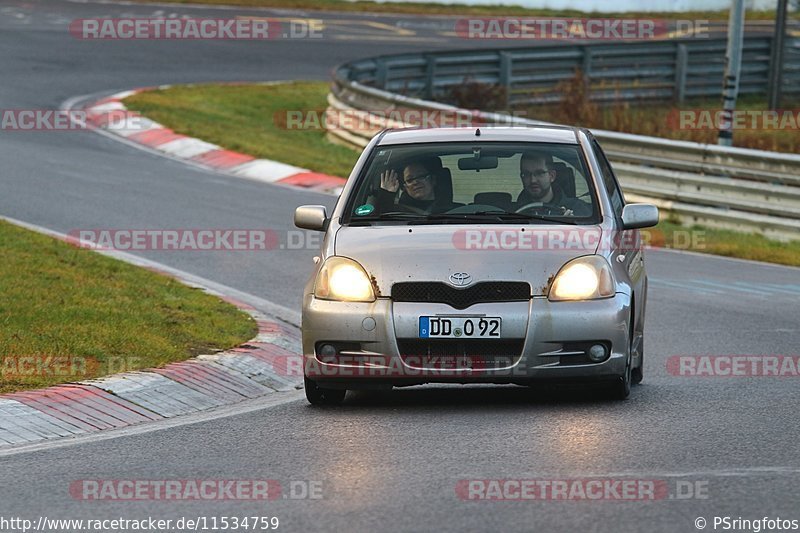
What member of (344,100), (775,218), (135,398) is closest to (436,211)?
(135,398)

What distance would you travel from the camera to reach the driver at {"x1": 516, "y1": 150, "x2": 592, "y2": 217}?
968 cm

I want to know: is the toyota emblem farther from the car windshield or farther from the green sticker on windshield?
the green sticker on windshield

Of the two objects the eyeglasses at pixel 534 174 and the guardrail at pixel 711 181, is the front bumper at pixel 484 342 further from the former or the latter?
the guardrail at pixel 711 181

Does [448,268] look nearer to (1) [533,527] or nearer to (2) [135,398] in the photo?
(2) [135,398]

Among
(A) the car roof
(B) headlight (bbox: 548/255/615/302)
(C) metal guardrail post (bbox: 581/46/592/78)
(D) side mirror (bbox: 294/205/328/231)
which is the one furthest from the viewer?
(C) metal guardrail post (bbox: 581/46/592/78)

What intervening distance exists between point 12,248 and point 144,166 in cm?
799

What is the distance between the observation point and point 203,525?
628 centimetres

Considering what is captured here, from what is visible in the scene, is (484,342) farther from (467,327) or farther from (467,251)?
(467,251)

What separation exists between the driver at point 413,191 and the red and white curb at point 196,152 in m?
11.3

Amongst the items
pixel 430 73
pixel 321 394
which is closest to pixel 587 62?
pixel 430 73

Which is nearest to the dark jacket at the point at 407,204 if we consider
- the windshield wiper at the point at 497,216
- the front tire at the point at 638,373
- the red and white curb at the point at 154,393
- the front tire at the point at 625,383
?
the windshield wiper at the point at 497,216

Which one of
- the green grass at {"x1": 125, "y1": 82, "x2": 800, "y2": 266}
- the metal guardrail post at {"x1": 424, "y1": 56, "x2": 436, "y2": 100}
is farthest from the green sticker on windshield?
the metal guardrail post at {"x1": 424, "y1": 56, "x2": 436, "y2": 100}

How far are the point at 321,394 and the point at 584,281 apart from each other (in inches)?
66.1

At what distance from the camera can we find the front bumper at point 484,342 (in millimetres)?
8773
